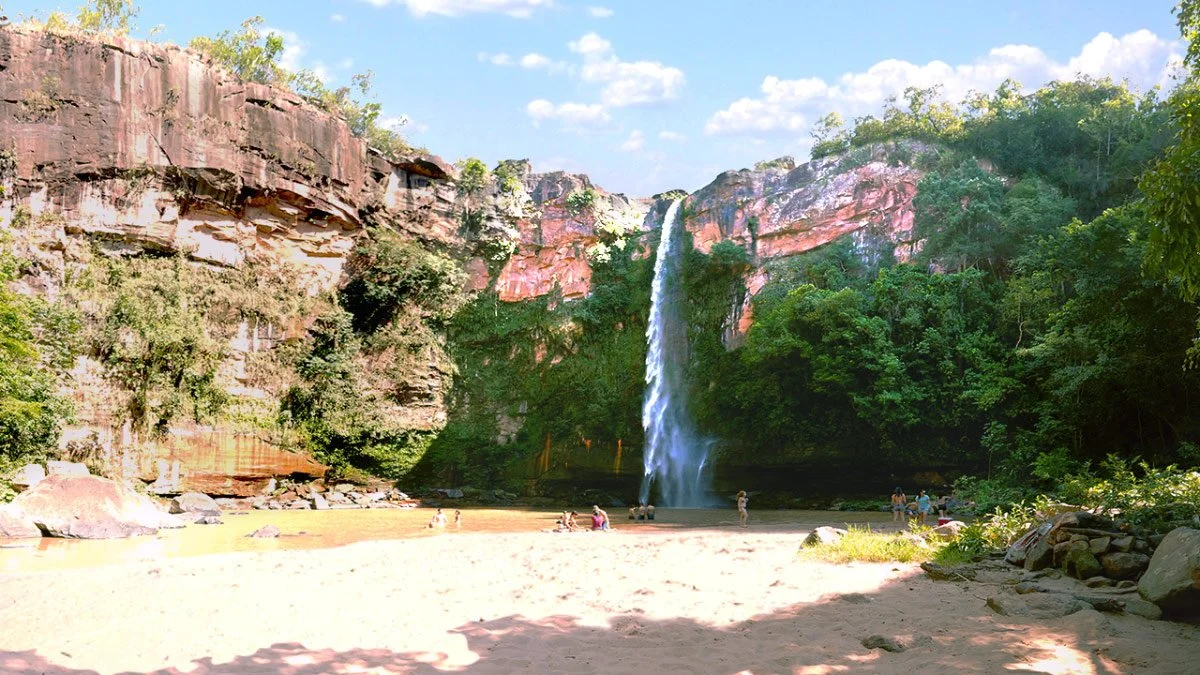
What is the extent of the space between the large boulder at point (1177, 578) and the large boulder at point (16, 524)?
676 inches

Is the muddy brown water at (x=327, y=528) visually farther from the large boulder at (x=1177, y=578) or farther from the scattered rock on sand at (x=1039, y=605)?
the large boulder at (x=1177, y=578)

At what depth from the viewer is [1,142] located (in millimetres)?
24000

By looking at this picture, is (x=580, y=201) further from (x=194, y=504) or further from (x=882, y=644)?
(x=882, y=644)

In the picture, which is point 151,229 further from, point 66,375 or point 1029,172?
point 1029,172

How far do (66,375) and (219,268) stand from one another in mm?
6306

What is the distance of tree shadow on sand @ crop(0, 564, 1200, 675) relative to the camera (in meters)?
5.18

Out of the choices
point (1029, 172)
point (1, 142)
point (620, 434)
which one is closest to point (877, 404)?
point (620, 434)

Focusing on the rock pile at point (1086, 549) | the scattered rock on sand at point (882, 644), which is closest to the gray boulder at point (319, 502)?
the rock pile at point (1086, 549)

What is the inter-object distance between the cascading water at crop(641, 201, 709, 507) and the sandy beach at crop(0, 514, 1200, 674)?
1859 centimetres

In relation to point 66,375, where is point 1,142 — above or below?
above

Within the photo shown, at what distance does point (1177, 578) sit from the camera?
586 centimetres

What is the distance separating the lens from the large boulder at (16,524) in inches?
559

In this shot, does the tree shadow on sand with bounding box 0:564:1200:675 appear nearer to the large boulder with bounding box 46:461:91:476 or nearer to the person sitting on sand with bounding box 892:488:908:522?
the person sitting on sand with bounding box 892:488:908:522

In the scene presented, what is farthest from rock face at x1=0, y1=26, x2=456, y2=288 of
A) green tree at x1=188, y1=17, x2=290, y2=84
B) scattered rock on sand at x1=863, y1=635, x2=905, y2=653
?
scattered rock on sand at x1=863, y1=635, x2=905, y2=653
